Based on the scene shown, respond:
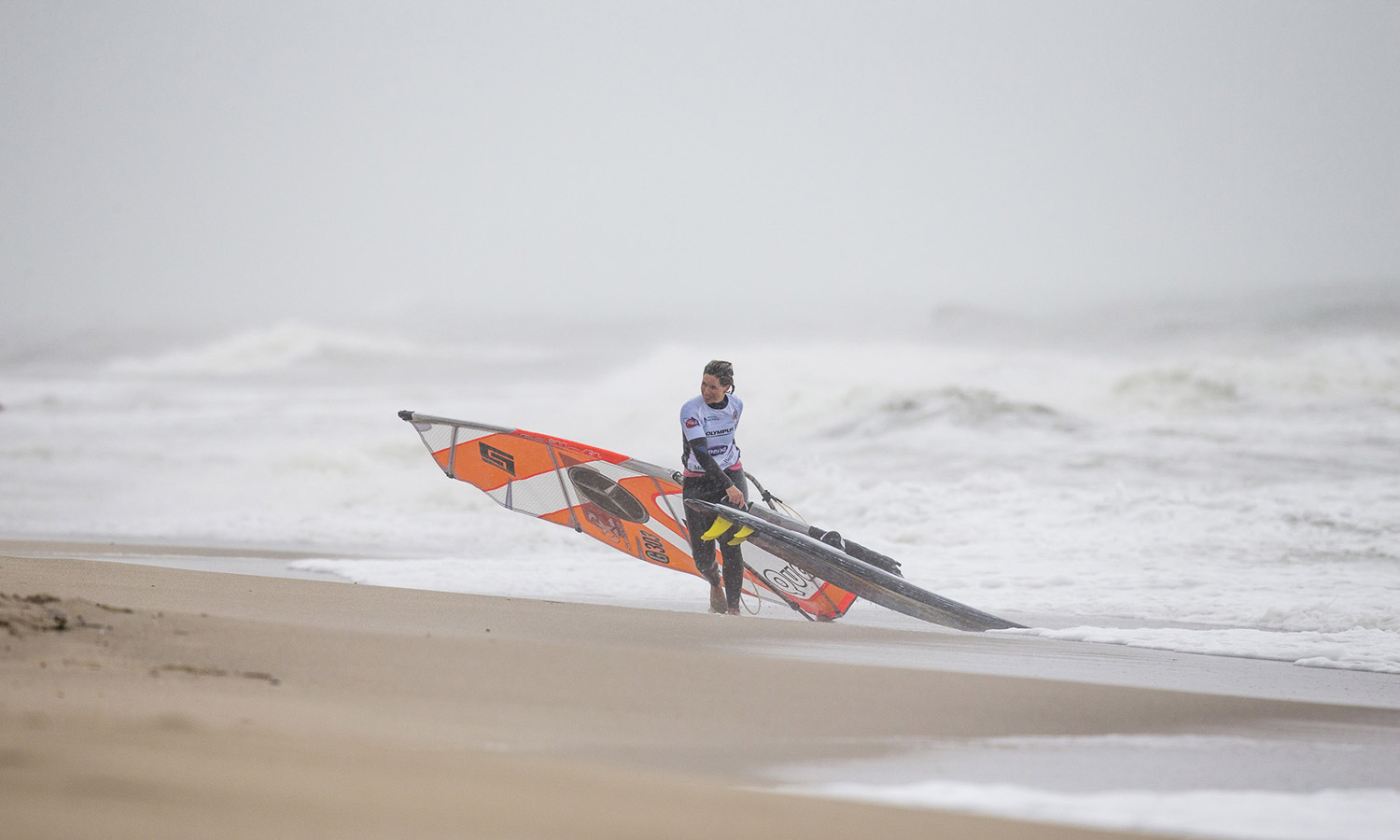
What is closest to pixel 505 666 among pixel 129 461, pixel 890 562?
pixel 890 562

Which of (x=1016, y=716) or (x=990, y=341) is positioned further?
(x=990, y=341)

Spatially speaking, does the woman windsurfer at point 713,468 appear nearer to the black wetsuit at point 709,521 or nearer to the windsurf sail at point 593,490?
the black wetsuit at point 709,521

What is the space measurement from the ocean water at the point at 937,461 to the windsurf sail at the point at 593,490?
0.33 metres

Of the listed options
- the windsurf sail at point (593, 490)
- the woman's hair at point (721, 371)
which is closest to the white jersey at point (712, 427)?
the woman's hair at point (721, 371)

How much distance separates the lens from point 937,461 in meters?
13.8

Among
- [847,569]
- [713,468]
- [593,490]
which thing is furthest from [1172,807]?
[593,490]

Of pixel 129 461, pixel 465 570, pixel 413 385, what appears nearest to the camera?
pixel 465 570

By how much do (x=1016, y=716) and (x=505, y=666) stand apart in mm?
1589

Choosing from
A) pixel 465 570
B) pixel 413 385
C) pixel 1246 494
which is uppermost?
pixel 413 385

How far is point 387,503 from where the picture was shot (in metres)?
14.3

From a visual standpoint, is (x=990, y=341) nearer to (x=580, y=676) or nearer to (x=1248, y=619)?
(x=1248, y=619)

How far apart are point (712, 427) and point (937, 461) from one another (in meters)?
8.72

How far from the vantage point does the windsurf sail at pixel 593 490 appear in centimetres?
625

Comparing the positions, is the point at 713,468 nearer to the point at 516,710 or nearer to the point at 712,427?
the point at 712,427
